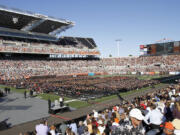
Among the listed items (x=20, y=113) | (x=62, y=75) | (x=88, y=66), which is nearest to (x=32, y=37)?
(x=62, y=75)

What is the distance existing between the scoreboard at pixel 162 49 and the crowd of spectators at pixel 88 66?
327 cm

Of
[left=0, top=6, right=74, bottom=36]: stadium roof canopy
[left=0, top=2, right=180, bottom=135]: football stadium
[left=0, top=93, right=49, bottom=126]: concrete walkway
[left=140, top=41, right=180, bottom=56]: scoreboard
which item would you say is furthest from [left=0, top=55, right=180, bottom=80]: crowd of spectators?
[left=0, top=93, right=49, bottom=126]: concrete walkway

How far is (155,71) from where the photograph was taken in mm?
62500

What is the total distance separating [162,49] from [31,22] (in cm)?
5603

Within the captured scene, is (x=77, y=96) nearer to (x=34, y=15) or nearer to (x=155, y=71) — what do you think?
(x=34, y=15)

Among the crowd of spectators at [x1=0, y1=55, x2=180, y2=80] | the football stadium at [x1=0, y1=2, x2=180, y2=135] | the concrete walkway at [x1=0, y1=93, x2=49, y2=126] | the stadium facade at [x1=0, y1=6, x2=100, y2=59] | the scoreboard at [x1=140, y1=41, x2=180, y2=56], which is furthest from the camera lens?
the scoreboard at [x1=140, y1=41, x2=180, y2=56]

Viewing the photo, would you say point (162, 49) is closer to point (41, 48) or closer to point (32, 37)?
point (41, 48)

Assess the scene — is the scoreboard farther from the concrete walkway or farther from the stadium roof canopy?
the concrete walkway

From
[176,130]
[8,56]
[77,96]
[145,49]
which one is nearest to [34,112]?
[77,96]

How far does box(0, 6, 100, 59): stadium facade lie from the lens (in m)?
53.0

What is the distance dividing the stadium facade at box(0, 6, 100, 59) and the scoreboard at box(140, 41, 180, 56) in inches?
954

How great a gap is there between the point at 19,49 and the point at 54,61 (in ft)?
46.5

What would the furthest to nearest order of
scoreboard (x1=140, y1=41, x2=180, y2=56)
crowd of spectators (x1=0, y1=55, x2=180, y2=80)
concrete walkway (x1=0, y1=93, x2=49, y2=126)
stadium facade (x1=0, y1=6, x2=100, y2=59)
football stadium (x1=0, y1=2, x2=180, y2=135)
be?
scoreboard (x1=140, y1=41, x2=180, y2=56) → stadium facade (x1=0, y1=6, x2=100, y2=59) → crowd of spectators (x1=0, y1=55, x2=180, y2=80) → football stadium (x1=0, y1=2, x2=180, y2=135) → concrete walkway (x1=0, y1=93, x2=49, y2=126)

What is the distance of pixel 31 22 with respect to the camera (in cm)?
5819
